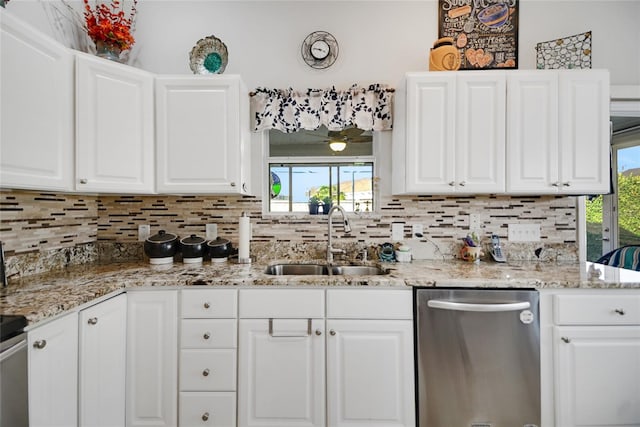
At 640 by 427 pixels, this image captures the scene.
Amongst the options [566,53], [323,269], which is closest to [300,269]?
[323,269]

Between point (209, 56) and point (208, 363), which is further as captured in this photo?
point (209, 56)

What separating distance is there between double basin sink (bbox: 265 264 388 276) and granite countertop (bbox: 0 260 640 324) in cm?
19

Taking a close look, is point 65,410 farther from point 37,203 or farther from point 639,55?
point 639,55

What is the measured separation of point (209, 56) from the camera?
206 cm

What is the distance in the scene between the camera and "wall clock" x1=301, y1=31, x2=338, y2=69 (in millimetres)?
2223

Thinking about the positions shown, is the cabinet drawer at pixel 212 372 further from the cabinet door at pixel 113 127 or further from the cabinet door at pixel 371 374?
the cabinet door at pixel 113 127

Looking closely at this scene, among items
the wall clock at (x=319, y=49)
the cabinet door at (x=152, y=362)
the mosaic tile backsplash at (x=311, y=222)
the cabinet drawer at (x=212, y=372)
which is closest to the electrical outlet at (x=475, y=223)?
the mosaic tile backsplash at (x=311, y=222)

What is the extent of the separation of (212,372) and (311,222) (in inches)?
45.2

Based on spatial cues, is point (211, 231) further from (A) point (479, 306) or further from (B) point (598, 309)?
(B) point (598, 309)

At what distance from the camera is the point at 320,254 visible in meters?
2.22

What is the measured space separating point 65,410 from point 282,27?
2.56 meters

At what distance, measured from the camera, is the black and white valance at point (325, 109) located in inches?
85.2

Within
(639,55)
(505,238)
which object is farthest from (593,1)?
(505,238)

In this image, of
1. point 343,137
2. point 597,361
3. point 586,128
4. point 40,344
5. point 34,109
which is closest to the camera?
point 40,344
